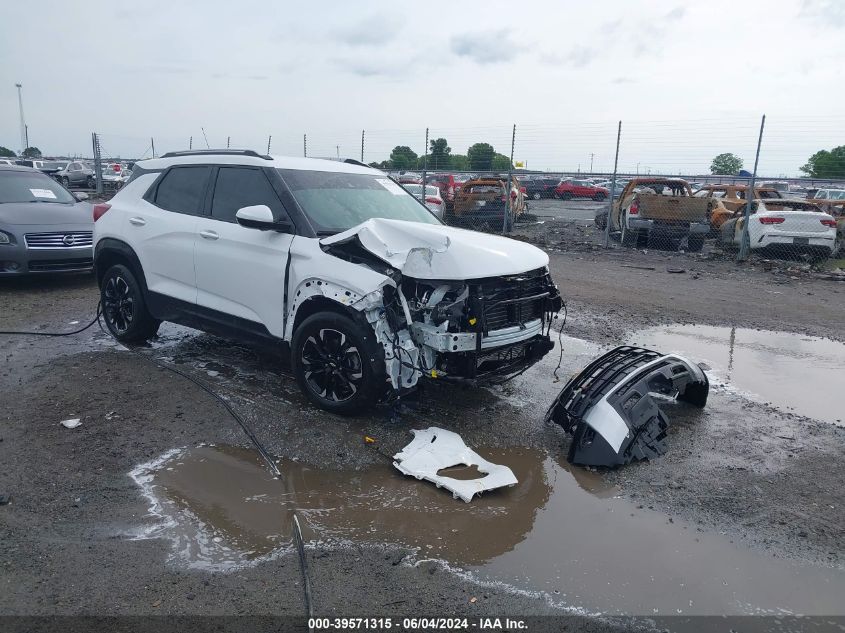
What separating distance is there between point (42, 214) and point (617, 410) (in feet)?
28.4

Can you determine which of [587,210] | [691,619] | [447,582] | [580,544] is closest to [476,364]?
[580,544]

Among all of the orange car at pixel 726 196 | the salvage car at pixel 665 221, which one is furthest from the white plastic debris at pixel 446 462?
the orange car at pixel 726 196

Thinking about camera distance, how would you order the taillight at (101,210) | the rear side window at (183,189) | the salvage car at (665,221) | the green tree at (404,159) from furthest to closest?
the green tree at (404,159)
the salvage car at (665,221)
the taillight at (101,210)
the rear side window at (183,189)

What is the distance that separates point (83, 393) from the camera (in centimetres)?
539

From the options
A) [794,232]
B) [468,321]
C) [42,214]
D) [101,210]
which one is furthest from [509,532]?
[794,232]

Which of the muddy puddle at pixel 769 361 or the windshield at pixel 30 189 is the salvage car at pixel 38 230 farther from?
the muddy puddle at pixel 769 361

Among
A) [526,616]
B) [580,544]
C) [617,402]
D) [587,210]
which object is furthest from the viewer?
[587,210]

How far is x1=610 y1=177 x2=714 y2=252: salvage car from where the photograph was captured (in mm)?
14836

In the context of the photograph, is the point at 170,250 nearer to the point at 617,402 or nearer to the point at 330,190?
the point at 330,190

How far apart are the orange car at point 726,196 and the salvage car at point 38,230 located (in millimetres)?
13615

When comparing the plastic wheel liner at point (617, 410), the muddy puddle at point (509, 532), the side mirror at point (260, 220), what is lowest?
the muddy puddle at point (509, 532)

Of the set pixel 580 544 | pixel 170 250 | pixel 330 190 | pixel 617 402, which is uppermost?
pixel 330 190

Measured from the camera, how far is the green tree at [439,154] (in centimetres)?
2040

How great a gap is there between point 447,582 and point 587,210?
29721mm
